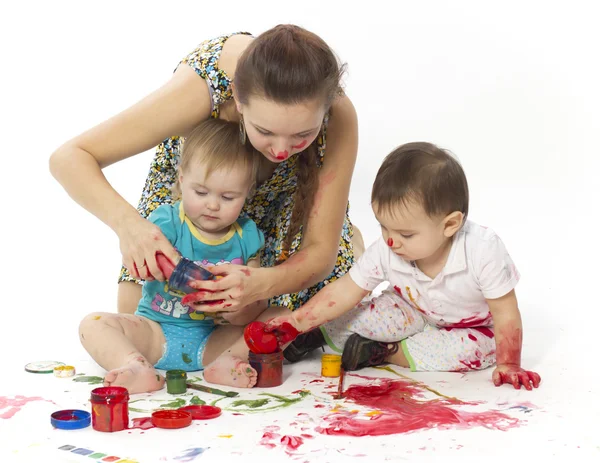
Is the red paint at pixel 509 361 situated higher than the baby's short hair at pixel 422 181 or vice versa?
the baby's short hair at pixel 422 181

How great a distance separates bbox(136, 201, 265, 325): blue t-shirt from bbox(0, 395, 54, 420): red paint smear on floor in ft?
1.60

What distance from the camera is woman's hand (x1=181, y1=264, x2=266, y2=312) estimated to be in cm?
258

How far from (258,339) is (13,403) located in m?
0.69

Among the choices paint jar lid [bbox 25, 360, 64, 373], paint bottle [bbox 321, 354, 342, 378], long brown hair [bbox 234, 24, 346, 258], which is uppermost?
long brown hair [bbox 234, 24, 346, 258]

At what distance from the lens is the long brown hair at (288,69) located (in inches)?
98.0

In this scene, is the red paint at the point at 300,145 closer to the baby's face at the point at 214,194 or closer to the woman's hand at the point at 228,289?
the baby's face at the point at 214,194

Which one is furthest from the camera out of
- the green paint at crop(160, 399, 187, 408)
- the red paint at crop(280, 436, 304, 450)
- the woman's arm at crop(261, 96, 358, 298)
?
the woman's arm at crop(261, 96, 358, 298)

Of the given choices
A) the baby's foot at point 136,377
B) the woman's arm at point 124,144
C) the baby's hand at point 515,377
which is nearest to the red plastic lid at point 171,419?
the baby's foot at point 136,377

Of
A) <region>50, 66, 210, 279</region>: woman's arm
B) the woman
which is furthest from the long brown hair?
<region>50, 66, 210, 279</region>: woman's arm

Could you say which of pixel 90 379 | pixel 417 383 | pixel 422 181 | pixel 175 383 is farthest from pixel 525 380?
pixel 90 379

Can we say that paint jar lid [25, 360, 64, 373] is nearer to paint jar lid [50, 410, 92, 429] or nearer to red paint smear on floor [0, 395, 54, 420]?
red paint smear on floor [0, 395, 54, 420]

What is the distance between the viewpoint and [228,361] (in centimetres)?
270

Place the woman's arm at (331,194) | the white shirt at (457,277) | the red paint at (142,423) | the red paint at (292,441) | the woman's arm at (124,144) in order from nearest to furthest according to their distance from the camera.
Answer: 1. the red paint at (292,441)
2. the red paint at (142,423)
3. the woman's arm at (124,144)
4. the white shirt at (457,277)
5. the woman's arm at (331,194)

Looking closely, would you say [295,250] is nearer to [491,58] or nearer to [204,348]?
[204,348]
